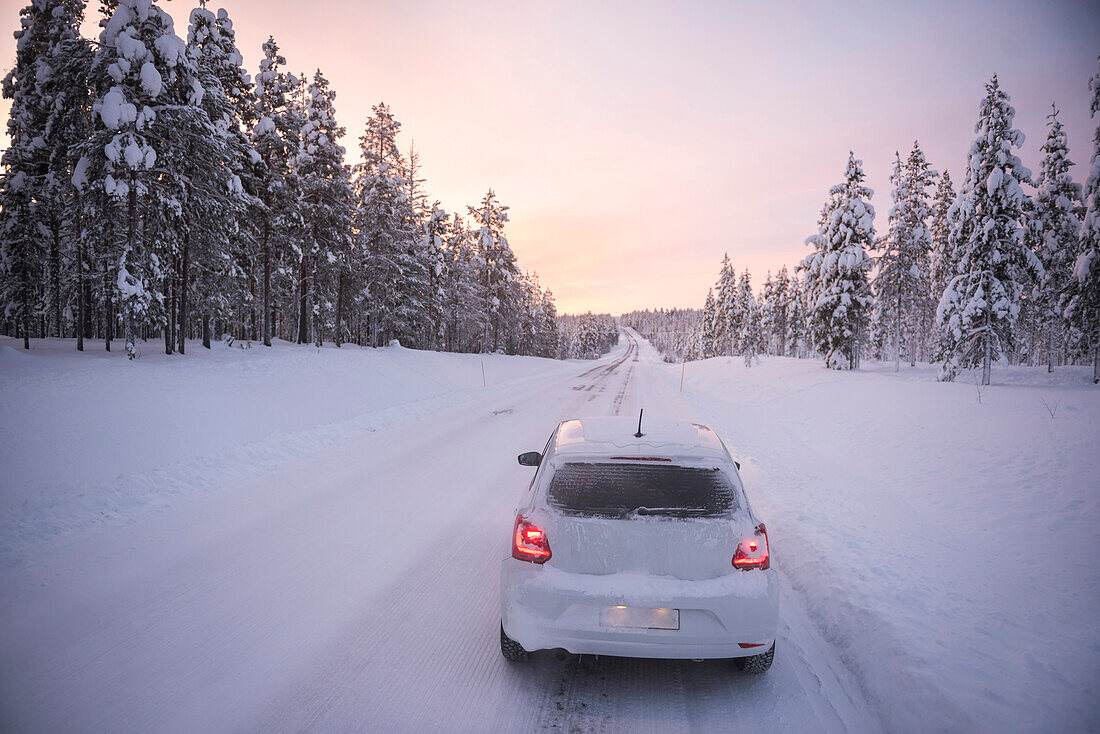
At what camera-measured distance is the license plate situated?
2.92 m

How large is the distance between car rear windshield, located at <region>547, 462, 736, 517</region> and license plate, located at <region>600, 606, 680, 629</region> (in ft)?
1.83

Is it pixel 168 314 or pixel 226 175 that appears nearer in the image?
pixel 226 175

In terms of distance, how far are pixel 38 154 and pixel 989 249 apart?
4195cm

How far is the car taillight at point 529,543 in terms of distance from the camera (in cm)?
309

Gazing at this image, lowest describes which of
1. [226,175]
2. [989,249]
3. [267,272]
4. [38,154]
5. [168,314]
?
[168,314]

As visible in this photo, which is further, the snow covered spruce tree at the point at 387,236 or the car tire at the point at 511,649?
the snow covered spruce tree at the point at 387,236

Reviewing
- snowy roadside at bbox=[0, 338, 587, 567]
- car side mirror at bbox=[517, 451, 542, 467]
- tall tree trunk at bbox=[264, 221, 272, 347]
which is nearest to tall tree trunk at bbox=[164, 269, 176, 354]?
snowy roadside at bbox=[0, 338, 587, 567]

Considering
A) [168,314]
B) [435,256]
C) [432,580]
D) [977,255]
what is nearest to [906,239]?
[977,255]

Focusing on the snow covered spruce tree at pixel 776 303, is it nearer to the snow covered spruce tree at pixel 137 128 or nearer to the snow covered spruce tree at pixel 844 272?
the snow covered spruce tree at pixel 844 272

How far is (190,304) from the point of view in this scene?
90.8 ft

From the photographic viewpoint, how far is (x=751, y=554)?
3049 millimetres

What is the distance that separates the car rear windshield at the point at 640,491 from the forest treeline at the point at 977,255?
89.3ft

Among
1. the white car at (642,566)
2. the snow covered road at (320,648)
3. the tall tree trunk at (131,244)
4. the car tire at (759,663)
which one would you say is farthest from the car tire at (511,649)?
the tall tree trunk at (131,244)

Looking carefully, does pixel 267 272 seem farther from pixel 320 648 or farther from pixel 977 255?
pixel 977 255
